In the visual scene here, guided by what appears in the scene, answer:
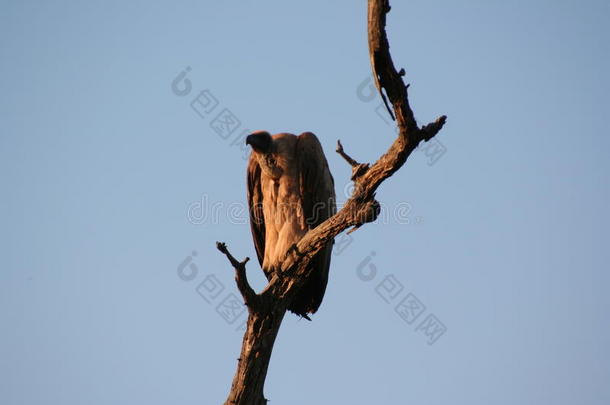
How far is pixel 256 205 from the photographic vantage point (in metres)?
8.34

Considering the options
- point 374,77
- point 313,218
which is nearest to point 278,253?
point 313,218

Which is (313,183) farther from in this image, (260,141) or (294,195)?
(260,141)

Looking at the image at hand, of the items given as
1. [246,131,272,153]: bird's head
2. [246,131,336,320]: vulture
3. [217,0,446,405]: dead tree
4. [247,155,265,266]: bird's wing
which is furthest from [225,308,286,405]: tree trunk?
[246,131,272,153]: bird's head

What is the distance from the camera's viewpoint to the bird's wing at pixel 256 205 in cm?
834

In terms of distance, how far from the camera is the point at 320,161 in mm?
7977

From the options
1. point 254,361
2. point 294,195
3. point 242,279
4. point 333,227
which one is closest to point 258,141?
point 294,195

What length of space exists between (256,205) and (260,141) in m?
0.84

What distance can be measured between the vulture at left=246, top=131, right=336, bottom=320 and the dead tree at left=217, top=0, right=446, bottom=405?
770 millimetres

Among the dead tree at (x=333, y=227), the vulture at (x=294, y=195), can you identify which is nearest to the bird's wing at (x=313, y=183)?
the vulture at (x=294, y=195)

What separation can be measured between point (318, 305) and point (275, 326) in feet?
3.74

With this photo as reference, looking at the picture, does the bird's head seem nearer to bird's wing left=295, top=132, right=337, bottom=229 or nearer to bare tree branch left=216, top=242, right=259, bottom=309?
bird's wing left=295, top=132, right=337, bottom=229

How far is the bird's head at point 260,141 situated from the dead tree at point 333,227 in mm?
1515

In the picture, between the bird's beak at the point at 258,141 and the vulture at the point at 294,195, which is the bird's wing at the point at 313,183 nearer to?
the vulture at the point at 294,195

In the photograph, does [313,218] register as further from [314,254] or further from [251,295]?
[251,295]
